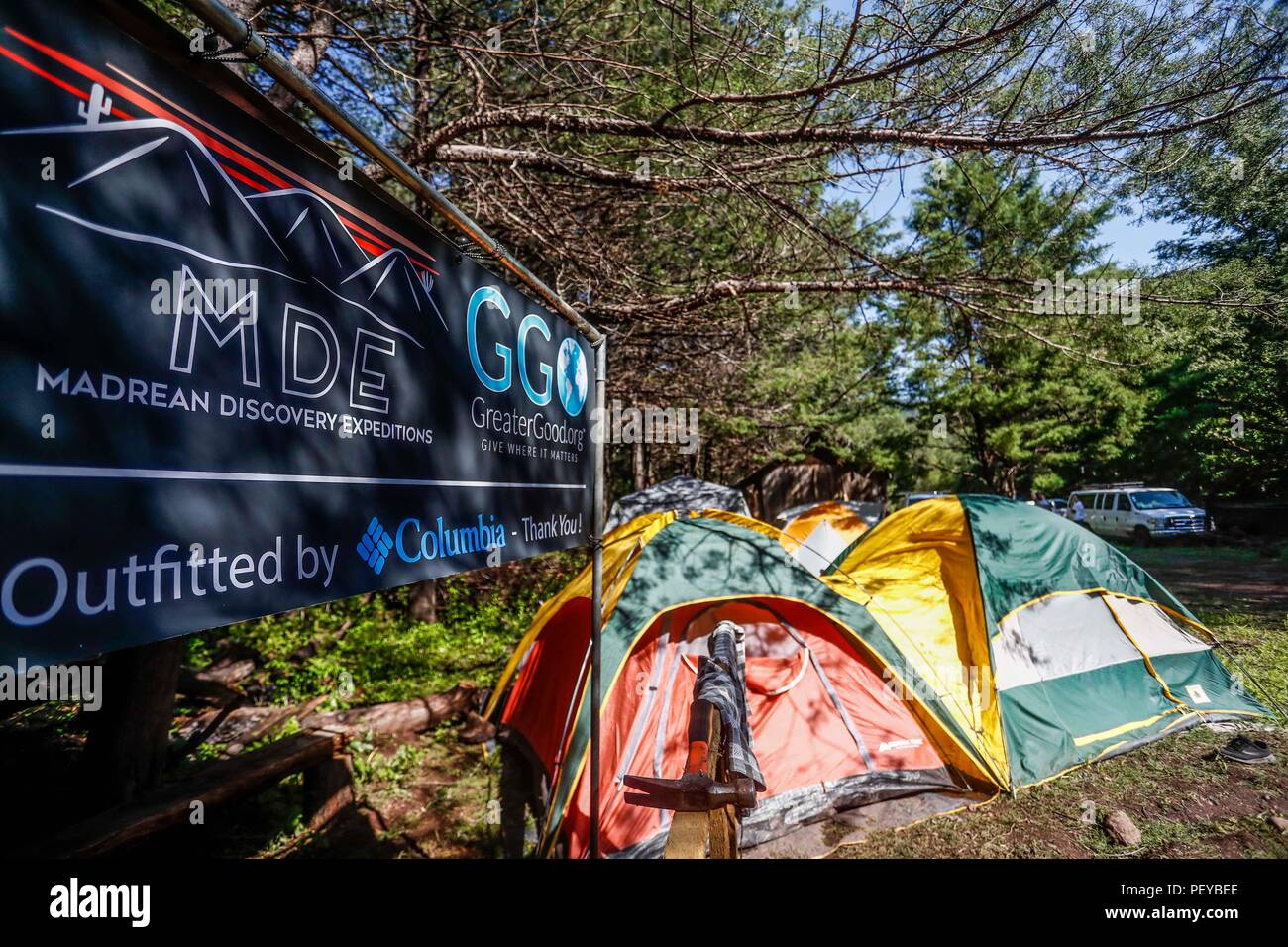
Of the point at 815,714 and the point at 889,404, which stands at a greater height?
the point at 889,404

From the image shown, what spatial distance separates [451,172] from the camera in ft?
14.5

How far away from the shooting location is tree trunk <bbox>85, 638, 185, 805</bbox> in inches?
116

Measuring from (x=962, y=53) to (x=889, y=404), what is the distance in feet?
47.3

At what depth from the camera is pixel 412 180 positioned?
5.02ft

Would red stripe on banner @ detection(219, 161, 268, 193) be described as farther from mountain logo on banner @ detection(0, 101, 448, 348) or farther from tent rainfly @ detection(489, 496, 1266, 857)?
tent rainfly @ detection(489, 496, 1266, 857)

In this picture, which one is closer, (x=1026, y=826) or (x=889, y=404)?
(x=1026, y=826)

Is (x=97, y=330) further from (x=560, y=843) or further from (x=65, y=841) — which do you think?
(x=560, y=843)

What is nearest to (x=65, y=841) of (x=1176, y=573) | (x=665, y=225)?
(x=665, y=225)

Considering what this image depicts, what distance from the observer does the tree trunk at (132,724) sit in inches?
116

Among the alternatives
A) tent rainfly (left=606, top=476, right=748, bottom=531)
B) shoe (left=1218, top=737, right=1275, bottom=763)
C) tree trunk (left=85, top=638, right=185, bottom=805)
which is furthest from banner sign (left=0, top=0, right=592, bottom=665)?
tent rainfly (left=606, top=476, right=748, bottom=531)

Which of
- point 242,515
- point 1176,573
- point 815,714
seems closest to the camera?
point 242,515

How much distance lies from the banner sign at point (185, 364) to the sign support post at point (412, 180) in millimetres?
96

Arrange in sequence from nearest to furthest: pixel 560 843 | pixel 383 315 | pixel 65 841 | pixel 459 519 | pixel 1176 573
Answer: pixel 383 315 → pixel 459 519 → pixel 65 841 → pixel 560 843 → pixel 1176 573

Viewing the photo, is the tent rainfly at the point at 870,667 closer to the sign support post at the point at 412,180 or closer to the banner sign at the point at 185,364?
the sign support post at the point at 412,180
